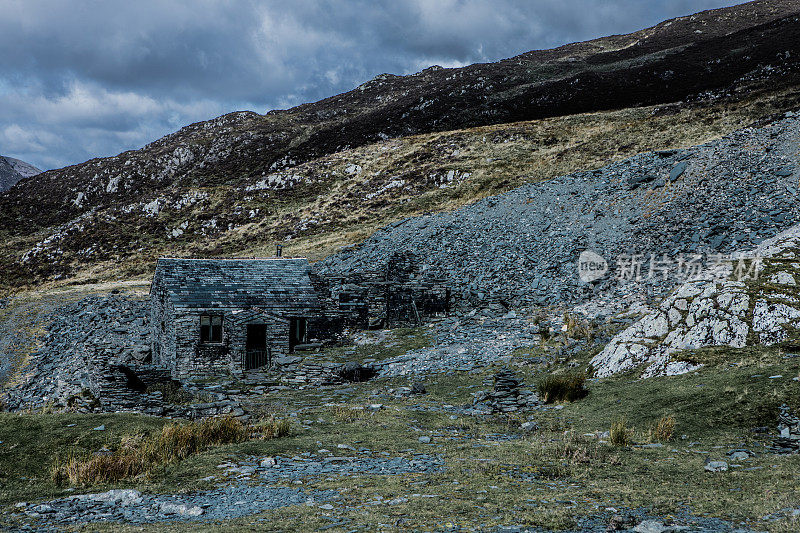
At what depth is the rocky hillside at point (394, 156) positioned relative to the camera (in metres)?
60.8

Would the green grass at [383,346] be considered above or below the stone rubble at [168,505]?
above

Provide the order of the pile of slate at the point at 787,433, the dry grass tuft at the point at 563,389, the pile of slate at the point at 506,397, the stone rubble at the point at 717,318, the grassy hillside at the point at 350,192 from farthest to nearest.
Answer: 1. the grassy hillside at the point at 350,192
2. the pile of slate at the point at 506,397
3. the dry grass tuft at the point at 563,389
4. the stone rubble at the point at 717,318
5. the pile of slate at the point at 787,433

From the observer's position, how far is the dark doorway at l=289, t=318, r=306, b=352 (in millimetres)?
29844

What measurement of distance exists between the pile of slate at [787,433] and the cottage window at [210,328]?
25.5m

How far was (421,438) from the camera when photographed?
1247 cm

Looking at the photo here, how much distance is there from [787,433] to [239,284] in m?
26.9

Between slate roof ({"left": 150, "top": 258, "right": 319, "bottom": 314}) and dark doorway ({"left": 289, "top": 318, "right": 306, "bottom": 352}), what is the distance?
0.64 metres

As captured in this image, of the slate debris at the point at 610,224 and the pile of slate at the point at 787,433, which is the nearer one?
the pile of slate at the point at 787,433

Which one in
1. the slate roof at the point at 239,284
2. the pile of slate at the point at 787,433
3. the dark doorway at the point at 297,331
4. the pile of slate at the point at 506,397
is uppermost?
the slate roof at the point at 239,284

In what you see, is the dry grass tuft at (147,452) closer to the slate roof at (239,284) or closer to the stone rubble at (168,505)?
the stone rubble at (168,505)

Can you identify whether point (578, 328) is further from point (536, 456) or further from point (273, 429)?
point (273, 429)

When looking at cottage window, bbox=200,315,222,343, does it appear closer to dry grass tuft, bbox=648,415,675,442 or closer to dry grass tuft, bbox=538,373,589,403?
dry grass tuft, bbox=538,373,589,403

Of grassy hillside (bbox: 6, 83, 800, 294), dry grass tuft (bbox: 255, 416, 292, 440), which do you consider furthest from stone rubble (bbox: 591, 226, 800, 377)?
grassy hillside (bbox: 6, 83, 800, 294)

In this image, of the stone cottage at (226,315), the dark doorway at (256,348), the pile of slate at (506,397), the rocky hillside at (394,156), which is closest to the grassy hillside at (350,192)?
the rocky hillside at (394,156)
